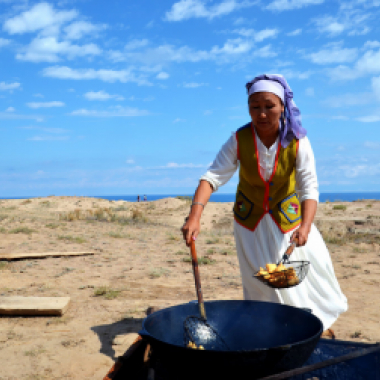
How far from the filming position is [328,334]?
10.5ft

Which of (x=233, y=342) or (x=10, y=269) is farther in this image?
(x=10, y=269)

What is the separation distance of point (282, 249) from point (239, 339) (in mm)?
809

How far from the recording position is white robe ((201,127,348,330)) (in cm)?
296

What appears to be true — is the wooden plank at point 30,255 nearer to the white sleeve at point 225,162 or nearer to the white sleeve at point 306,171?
the white sleeve at point 225,162

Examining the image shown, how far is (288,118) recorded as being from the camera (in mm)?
2881

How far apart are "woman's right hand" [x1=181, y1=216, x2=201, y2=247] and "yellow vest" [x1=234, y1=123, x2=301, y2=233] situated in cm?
69

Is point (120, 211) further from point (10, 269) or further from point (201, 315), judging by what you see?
point (201, 315)

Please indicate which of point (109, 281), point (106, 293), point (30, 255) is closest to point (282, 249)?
point (106, 293)

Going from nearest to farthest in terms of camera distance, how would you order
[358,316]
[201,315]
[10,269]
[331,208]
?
[201,315]
[358,316]
[10,269]
[331,208]

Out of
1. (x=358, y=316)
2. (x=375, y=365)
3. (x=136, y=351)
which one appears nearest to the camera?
(x=375, y=365)

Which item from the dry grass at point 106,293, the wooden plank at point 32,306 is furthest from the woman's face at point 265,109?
the dry grass at point 106,293

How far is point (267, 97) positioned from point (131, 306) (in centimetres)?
357

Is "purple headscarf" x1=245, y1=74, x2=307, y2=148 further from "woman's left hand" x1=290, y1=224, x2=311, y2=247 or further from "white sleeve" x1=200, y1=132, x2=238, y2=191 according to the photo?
"woman's left hand" x1=290, y1=224, x2=311, y2=247

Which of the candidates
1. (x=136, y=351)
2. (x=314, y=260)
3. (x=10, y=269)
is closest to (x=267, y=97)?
(x=314, y=260)
